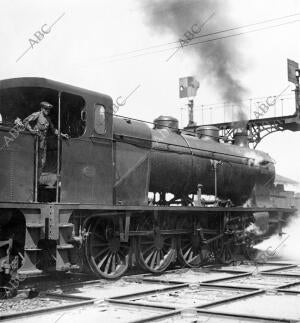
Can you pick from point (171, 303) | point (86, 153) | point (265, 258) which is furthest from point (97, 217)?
point (265, 258)

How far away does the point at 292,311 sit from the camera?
25.2 feet

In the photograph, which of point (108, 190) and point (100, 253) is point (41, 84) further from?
point (100, 253)

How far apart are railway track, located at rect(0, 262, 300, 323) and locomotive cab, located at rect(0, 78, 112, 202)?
5.74ft

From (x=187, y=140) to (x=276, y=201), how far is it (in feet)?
18.0

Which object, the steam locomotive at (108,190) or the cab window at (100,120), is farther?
the cab window at (100,120)


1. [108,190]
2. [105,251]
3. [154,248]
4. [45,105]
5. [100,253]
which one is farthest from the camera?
[154,248]

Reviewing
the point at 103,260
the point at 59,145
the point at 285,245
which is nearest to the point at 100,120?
the point at 59,145

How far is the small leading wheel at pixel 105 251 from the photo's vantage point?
10664mm

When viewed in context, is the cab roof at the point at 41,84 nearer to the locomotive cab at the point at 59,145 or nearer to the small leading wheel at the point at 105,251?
the locomotive cab at the point at 59,145

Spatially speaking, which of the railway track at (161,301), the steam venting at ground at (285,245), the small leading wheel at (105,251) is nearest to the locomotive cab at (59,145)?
the small leading wheel at (105,251)

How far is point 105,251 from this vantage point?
11.1 meters

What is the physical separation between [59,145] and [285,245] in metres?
11.2

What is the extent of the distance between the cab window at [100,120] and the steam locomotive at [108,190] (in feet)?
0.07

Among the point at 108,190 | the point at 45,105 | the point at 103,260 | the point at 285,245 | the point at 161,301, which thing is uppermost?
the point at 45,105
